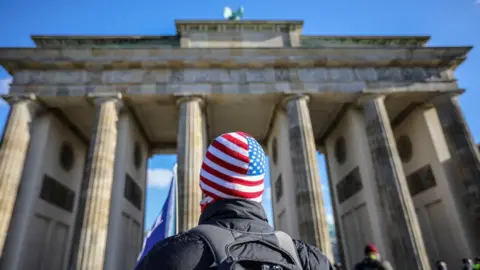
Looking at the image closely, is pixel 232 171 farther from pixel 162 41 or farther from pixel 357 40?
pixel 357 40

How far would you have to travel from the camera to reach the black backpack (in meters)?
1.56

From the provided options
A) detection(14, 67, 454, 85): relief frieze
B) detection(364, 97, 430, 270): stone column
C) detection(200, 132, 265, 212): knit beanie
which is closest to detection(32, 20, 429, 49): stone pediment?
detection(14, 67, 454, 85): relief frieze

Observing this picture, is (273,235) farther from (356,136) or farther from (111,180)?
(356,136)

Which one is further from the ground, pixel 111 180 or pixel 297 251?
pixel 111 180

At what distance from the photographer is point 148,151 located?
23.5 m

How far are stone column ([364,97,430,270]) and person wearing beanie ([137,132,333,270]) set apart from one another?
14.4 meters

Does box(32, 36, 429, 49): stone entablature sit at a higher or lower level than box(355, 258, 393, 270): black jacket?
higher

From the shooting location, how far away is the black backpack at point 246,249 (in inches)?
61.4

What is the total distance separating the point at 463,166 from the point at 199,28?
17.2 meters

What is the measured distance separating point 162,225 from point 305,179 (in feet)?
35.1

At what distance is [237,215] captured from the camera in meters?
2.02

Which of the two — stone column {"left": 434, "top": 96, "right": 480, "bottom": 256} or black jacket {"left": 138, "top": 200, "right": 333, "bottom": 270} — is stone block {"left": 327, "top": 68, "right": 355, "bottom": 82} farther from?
black jacket {"left": 138, "top": 200, "right": 333, "bottom": 270}

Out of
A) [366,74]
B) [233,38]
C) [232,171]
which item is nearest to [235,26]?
[233,38]

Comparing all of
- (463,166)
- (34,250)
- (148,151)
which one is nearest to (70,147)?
(148,151)
